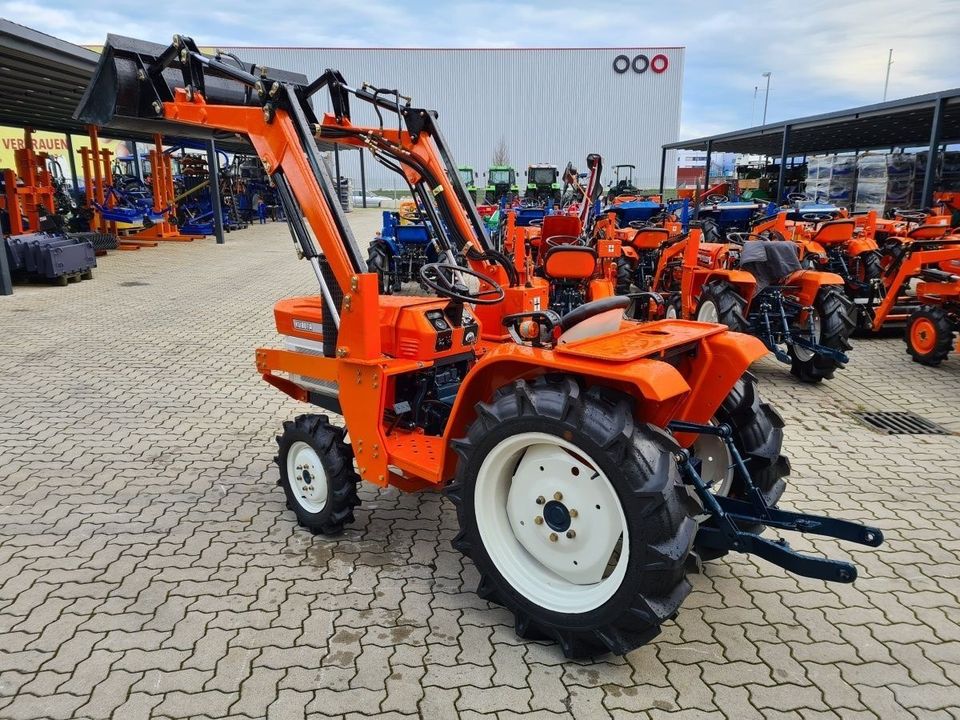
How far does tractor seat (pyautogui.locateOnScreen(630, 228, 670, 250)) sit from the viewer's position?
10133 mm

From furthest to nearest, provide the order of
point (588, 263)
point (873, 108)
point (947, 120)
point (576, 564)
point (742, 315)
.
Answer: point (947, 120)
point (873, 108)
point (588, 263)
point (742, 315)
point (576, 564)

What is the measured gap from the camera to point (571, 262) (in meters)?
7.73

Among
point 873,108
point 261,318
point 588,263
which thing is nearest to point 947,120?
point 873,108

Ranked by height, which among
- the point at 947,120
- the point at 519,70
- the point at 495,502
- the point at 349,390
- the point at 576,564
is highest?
the point at 519,70

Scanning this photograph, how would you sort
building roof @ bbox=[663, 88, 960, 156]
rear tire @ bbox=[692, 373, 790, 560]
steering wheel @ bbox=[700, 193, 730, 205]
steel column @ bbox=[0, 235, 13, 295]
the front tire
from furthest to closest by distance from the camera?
steering wheel @ bbox=[700, 193, 730, 205], building roof @ bbox=[663, 88, 960, 156], steel column @ bbox=[0, 235, 13, 295], rear tire @ bbox=[692, 373, 790, 560], the front tire

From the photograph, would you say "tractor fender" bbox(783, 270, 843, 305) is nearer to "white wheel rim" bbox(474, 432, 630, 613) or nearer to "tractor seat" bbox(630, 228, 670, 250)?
"tractor seat" bbox(630, 228, 670, 250)

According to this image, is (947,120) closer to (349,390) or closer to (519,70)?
(349,390)

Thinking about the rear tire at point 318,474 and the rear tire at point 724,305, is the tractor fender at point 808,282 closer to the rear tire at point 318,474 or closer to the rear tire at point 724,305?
the rear tire at point 724,305

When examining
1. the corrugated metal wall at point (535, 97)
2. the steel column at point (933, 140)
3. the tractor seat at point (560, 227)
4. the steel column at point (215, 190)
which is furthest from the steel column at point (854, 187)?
the corrugated metal wall at point (535, 97)

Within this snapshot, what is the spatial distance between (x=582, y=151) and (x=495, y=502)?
134 ft

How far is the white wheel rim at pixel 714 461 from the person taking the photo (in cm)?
300

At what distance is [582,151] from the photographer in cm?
4066

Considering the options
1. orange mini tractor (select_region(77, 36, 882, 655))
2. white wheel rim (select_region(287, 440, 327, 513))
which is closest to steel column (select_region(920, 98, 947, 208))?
orange mini tractor (select_region(77, 36, 882, 655))

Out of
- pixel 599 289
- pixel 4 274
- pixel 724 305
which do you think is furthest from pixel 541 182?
pixel 724 305
